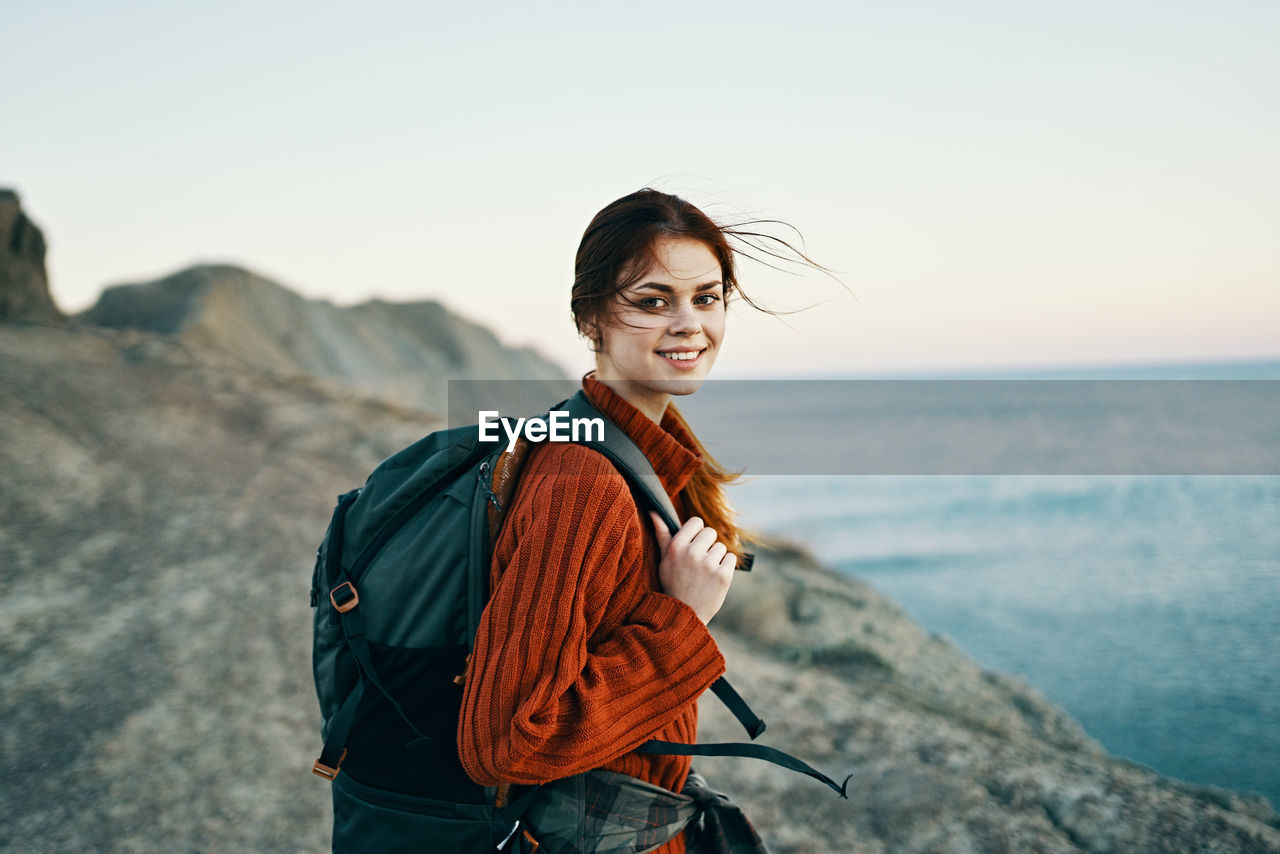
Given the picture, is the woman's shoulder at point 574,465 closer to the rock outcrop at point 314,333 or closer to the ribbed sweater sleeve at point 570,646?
the ribbed sweater sleeve at point 570,646

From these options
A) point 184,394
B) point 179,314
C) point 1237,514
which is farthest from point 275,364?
point 1237,514

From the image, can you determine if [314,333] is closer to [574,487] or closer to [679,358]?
[679,358]

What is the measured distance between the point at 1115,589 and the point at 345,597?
11261 mm

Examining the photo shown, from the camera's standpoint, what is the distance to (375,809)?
1.38 meters

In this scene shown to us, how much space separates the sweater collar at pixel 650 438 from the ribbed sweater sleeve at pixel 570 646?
23cm

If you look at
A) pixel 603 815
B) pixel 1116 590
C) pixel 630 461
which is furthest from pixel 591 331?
pixel 1116 590

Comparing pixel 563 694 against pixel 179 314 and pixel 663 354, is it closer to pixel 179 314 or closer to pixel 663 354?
pixel 663 354

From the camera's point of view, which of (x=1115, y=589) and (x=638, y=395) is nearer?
(x=638, y=395)

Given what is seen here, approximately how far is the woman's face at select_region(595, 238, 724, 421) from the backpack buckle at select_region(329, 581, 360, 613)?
2.10ft

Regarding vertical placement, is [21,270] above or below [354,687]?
below

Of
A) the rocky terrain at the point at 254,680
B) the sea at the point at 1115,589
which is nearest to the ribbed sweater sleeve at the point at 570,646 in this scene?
the sea at the point at 1115,589

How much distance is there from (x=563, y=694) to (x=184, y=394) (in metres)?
9.37

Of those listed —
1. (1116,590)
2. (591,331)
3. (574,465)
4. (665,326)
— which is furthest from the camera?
(1116,590)

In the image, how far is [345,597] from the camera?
137 cm
